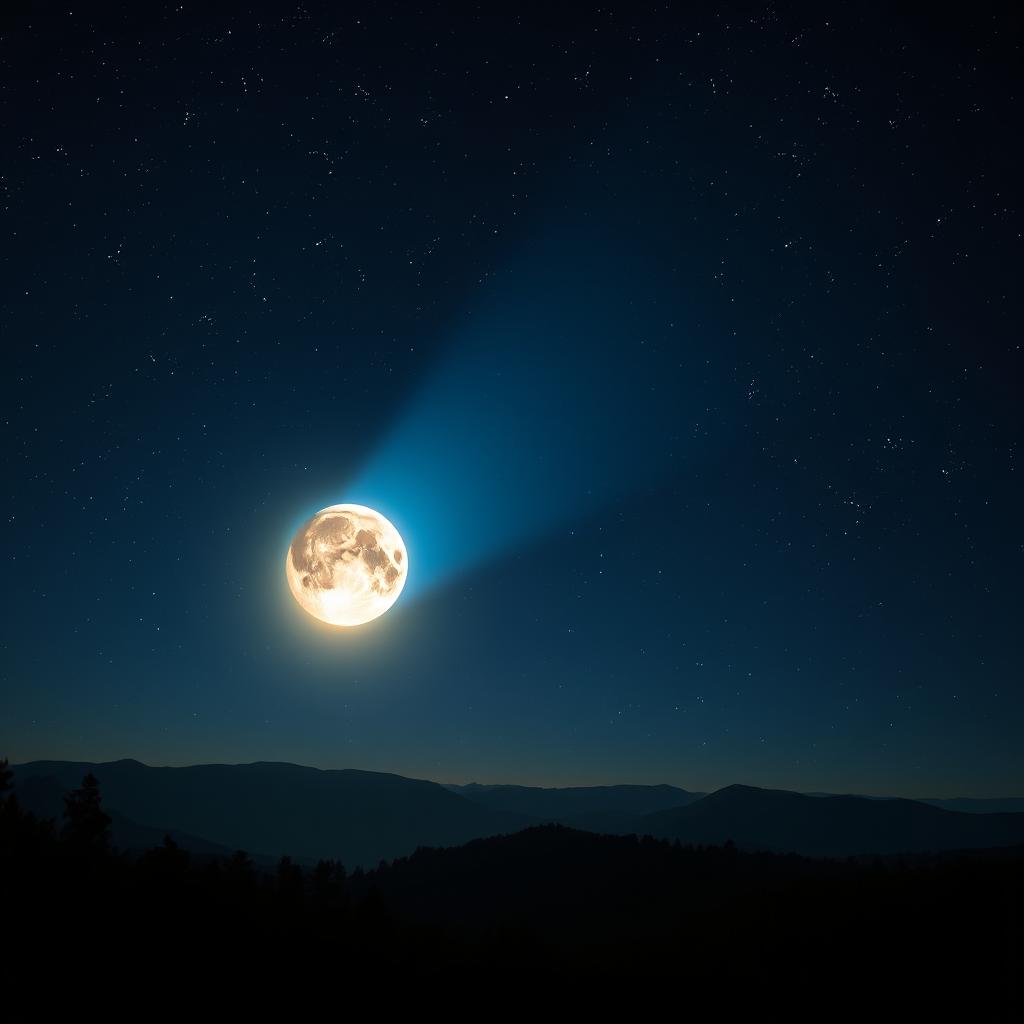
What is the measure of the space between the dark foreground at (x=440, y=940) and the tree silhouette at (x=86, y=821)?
0.19 m

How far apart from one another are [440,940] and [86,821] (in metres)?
→ 53.2

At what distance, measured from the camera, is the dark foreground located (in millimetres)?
65625

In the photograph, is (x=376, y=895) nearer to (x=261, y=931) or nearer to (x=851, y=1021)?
(x=261, y=931)

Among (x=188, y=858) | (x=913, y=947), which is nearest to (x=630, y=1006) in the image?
(x=188, y=858)

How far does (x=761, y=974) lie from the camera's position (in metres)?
128

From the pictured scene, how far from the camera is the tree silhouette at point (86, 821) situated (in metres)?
73.1

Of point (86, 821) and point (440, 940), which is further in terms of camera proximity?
point (440, 940)

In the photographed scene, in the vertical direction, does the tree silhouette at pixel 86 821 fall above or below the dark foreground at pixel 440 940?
above

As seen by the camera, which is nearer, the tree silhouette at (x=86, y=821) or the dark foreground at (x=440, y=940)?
the dark foreground at (x=440, y=940)

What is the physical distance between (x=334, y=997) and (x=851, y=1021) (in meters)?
89.6

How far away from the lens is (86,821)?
75.2 metres

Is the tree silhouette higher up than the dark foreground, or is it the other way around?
the tree silhouette

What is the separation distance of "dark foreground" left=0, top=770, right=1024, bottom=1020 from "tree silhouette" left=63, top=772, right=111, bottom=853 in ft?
0.63

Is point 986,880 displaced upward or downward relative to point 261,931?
downward
